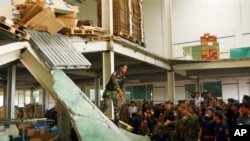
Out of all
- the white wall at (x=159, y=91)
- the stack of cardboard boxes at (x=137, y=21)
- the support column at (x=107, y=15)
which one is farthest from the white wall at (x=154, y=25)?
the support column at (x=107, y=15)

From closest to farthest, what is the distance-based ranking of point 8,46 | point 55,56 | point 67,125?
point 8,46 → point 55,56 → point 67,125

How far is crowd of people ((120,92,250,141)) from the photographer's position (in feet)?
22.5

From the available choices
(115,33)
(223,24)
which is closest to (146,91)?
(223,24)

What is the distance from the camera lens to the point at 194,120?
8805 millimetres

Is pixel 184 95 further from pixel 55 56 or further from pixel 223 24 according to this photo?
pixel 55 56

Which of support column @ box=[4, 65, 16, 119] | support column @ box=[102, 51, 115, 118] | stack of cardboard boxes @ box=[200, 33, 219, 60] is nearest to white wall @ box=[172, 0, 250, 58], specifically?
stack of cardboard boxes @ box=[200, 33, 219, 60]

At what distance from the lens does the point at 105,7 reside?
29.9ft

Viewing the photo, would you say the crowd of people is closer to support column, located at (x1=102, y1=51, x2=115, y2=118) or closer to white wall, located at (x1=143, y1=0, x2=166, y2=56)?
support column, located at (x1=102, y1=51, x2=115, y2=118)

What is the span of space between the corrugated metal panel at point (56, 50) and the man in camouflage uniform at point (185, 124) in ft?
11.7

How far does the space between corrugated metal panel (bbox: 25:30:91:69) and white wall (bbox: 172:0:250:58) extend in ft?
33.2

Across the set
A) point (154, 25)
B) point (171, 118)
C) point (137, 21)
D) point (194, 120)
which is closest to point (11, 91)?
point (137, 21)

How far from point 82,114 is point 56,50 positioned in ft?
7.18

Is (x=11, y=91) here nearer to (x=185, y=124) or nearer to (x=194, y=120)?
(x=185, y=124)

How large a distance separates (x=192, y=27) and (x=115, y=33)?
9.25 meters
